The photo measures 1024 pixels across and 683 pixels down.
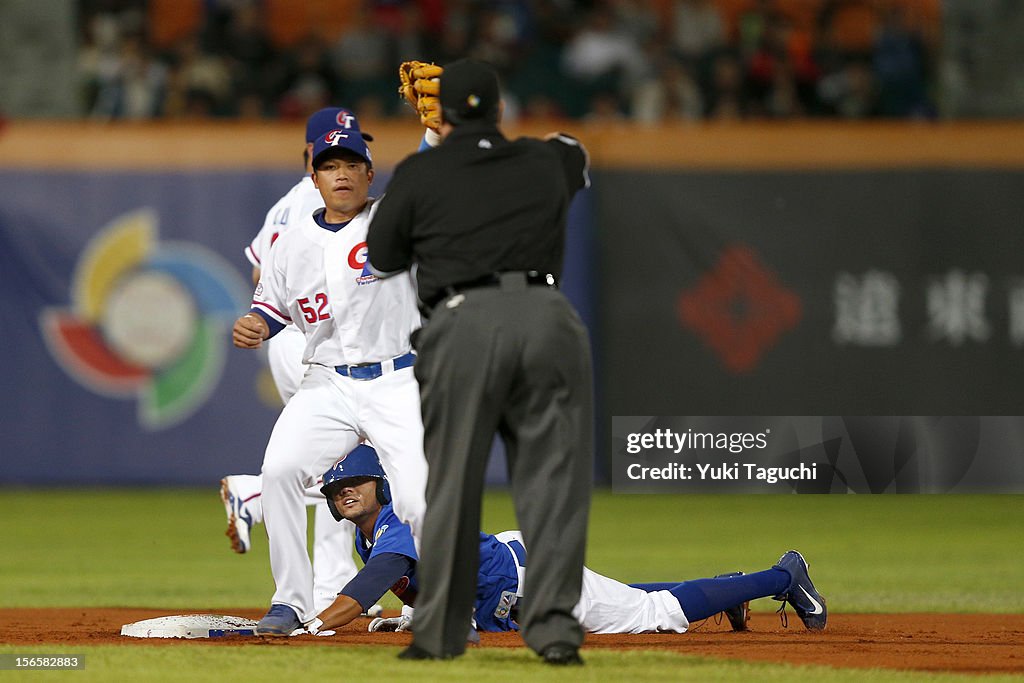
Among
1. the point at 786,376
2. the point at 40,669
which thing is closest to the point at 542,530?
the point at 40,669

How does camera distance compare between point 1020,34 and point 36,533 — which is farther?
point 1020,34

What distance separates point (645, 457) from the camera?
11195 mm

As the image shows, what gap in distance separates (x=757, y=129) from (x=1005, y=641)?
7.73 metres

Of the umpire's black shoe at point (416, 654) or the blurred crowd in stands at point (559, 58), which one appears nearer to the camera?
the umpire's black shoe at point (416, 654)

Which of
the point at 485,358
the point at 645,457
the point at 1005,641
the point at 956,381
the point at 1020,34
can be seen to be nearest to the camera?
the point at 485,358

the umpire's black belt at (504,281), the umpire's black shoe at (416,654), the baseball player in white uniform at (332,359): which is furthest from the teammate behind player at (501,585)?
the umpire's black belt at (504,281)

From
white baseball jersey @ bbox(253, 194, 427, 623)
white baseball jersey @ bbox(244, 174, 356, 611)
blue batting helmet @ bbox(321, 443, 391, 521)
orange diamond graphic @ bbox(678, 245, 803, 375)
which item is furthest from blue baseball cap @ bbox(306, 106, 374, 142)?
orange diamond graphic @ bbox(678, 245, 803, 375)

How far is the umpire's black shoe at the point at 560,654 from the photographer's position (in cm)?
494

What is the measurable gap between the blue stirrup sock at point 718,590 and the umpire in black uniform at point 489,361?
4.41 ft

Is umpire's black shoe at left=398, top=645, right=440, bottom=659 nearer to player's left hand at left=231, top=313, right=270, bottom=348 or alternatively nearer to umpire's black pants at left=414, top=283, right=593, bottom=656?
umpire's black pants at left=414, top=283, right=593, bottom=656

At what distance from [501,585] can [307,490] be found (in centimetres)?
118

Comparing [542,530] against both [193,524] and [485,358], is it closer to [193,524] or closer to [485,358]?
[485,358]

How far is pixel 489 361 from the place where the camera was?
4934mm

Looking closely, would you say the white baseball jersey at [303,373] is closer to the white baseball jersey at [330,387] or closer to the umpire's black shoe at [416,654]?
the white baseball jersey at [330,387]
